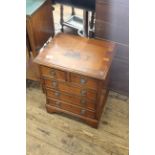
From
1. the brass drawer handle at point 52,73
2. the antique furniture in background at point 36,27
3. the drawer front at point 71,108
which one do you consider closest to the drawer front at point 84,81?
the brass drawer handle at point 52,73

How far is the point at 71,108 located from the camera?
154cm

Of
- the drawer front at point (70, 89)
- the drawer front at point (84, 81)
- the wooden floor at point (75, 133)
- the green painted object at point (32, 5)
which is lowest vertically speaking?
the wooden floor at point (75, 133)

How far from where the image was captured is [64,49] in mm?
1375

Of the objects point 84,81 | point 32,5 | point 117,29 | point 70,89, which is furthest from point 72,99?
point 32,5

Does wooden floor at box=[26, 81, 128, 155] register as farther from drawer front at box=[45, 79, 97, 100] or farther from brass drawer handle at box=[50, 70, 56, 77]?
brass drawer handle at box=[50, 70, 56, 77]

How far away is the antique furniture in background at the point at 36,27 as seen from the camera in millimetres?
1517

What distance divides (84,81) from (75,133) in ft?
1.57

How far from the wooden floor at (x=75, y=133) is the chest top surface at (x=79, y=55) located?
541 millimetres

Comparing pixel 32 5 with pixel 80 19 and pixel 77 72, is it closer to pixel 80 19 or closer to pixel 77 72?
pixel 77 72

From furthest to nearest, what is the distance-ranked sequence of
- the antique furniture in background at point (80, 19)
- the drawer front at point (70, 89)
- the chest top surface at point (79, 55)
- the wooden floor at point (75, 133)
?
the antique furniture in background at point (80, 19) → the wooden floor at point (75, 133) → the drawer front at point (70, 89) → the chest top surface at point (79, 55)

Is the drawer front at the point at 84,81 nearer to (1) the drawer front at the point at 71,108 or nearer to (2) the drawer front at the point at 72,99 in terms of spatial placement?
(2) the drawer front at the point at 72,99
